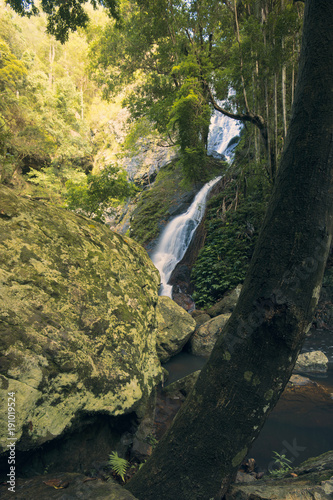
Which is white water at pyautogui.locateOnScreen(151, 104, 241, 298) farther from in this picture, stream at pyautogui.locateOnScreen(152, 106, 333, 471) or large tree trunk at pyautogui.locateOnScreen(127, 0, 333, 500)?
large tree trunk at pyautogui.locateOnScreen(127, 0, 333, 500)

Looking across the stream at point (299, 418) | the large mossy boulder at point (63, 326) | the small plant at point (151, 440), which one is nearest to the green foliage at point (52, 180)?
the stream at point (299, 418)

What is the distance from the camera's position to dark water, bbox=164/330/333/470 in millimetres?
3533

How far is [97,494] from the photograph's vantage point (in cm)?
175

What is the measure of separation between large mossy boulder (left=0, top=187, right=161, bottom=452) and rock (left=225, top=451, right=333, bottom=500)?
4.07ft

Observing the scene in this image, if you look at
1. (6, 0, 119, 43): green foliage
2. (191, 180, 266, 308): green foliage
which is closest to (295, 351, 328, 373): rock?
(191, 180, 266, 308): green foliage

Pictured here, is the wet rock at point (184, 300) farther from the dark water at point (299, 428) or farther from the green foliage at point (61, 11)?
the green foliage at point (61, 11)

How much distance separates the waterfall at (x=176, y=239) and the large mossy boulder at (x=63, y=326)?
27.4 ft

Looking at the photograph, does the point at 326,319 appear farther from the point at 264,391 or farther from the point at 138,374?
the point at 264,391

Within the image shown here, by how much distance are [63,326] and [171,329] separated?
15.9ft

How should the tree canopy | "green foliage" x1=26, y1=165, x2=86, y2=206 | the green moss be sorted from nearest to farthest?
the tree canopy → the green moss → "green foliage" x1=26, y1=165, x2=86, y2=206

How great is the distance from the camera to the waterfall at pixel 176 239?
12.6 m

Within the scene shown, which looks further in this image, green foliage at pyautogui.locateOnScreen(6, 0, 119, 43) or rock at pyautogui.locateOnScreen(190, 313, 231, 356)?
rock at pyautogui.locateOnScreen(190, 313, 231, 356)

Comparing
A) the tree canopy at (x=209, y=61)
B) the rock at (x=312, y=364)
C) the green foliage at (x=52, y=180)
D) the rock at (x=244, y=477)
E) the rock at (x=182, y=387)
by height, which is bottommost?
the rock at (x=182, y=387)

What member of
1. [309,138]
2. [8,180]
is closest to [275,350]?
[309,138]
